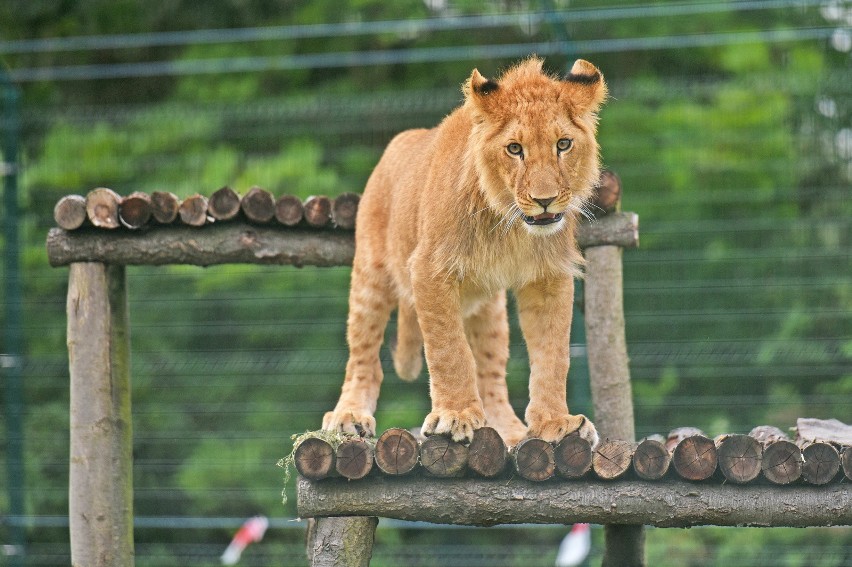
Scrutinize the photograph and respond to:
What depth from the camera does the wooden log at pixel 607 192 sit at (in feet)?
13.5

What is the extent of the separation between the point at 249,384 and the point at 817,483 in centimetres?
406

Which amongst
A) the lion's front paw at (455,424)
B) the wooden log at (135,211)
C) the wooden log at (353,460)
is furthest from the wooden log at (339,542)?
the wooden log at (135,211)

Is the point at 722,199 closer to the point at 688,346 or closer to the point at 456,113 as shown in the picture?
the point at 688,346

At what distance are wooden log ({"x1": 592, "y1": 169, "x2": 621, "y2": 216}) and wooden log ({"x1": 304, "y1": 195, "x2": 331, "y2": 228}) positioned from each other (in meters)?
0.92

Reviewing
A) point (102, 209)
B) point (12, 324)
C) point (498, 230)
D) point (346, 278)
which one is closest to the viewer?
point (498, 230)

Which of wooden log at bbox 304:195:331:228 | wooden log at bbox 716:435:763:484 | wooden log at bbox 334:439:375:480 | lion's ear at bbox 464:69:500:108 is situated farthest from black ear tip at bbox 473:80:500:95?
wooden log at bbox 716:435:763:484

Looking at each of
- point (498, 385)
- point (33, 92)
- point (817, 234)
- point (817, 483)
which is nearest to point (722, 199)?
point (817, 234)

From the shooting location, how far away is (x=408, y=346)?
4238 millimetres

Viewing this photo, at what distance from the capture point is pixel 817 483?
10.3 feet

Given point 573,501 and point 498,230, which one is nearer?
point 573,501

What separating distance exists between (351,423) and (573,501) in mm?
850

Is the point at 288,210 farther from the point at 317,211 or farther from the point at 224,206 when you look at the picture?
the point at 224,206

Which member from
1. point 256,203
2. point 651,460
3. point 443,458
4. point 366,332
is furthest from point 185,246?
point 651,460

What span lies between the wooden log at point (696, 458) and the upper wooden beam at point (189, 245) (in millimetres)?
1582
